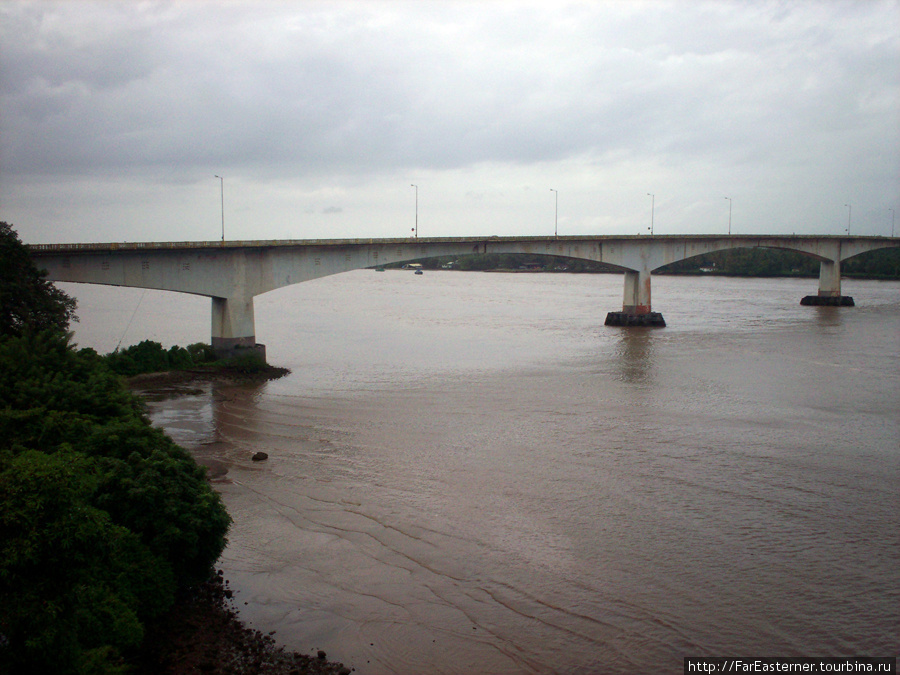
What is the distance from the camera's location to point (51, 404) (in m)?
10.9

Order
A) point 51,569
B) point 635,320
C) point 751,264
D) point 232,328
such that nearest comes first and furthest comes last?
point 51,569 < point 232,328 < point 635,320 < point 751,264

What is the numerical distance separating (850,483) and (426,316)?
37.7 m

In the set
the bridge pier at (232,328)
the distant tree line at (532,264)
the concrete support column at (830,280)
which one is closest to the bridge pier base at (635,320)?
the concrete support column at (830,280)

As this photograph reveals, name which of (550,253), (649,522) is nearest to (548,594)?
(649,522)

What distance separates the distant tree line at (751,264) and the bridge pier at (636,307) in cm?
3793

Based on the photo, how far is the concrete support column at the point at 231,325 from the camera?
27891 millimetres

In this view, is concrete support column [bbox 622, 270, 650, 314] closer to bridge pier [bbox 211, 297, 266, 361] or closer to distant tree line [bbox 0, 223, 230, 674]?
bridge pier [bbox 211, 297, 266, 361]

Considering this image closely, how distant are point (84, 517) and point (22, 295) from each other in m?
13.7

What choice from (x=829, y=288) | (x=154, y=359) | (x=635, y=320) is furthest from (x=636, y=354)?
(x=829, y=288)

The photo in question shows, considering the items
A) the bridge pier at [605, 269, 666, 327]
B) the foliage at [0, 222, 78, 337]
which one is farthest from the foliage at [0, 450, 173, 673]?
the bridge pier at [605, 269, 666, 327]

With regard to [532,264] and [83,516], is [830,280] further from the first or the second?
[532,264]

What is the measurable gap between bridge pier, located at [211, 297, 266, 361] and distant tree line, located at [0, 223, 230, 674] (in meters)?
13.7

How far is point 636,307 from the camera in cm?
4506

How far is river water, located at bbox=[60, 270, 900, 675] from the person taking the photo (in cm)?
882
